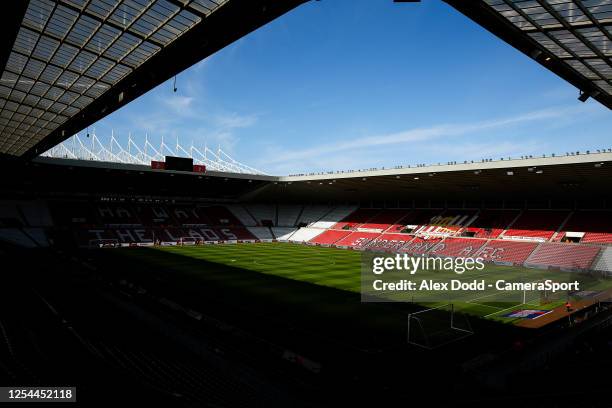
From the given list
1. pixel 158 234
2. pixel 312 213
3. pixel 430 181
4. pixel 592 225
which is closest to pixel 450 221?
pixel 430 181

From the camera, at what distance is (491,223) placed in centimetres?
4809

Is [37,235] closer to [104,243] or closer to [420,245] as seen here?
[104,243]

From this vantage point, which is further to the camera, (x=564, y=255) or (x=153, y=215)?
(x=153, y=215)

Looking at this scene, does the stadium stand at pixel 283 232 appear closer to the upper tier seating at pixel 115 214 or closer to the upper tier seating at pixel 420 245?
the upper tier seating at pixel 115 214

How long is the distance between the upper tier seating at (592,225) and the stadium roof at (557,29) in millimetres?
32670

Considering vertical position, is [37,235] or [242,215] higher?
[242,215]

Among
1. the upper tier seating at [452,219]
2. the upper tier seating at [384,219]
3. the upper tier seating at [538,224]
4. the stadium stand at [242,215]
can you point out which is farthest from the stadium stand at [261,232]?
the upper tier seating at [538,224]

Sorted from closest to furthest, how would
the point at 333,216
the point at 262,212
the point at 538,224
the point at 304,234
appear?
the point at 538,224, the point at 304,234, the point at 333,216, the point at 262,212

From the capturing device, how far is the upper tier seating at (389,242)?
162ft

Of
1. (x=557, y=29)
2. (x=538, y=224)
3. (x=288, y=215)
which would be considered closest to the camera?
(x=557, y=29)

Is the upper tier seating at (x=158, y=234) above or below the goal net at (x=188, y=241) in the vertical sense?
above

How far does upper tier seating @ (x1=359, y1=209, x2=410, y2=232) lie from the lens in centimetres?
5794

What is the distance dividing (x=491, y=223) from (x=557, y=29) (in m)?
42.5

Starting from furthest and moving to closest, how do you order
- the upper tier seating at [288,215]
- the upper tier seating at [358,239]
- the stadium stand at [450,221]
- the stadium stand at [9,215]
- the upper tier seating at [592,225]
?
the upper tier seating at [288,215] → the upper tier seating at [358,239] → the stadium stand at [450,221] → the stadium stand at [9,215] → the upper tier seating at [592,225]
